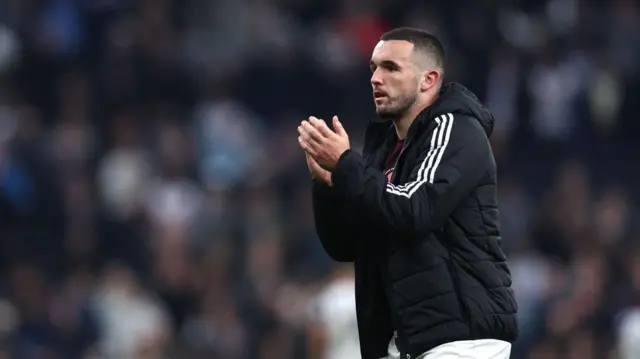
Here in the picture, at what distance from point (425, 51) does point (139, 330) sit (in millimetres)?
6699

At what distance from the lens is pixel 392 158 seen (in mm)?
5562

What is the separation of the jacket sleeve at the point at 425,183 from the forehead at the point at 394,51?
321 mm

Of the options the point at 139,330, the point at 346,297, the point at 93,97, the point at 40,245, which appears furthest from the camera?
the point at 93,97

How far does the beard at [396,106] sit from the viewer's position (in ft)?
17.7

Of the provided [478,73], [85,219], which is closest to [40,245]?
[85,219]

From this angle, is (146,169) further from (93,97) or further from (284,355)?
(284,355)

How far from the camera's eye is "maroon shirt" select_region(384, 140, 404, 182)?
5.51m

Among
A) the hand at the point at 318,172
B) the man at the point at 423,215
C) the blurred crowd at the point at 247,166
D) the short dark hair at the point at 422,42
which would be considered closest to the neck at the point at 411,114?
the man at the point at 423,215

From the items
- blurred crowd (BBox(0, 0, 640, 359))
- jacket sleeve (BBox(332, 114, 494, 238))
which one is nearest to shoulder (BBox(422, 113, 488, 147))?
jacket sleeve (BBox(332, 114, 494, 238))

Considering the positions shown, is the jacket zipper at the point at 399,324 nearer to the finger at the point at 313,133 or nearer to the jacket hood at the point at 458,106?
the jacket hood at the point at 458,106

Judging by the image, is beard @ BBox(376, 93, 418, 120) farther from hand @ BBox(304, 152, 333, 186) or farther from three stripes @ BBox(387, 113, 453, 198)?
hand @ BBox(304, 152, 333, 186)

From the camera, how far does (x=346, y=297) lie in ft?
34.8

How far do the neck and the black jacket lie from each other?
0.07m

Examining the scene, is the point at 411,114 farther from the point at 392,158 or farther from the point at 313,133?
the point at 313,133
